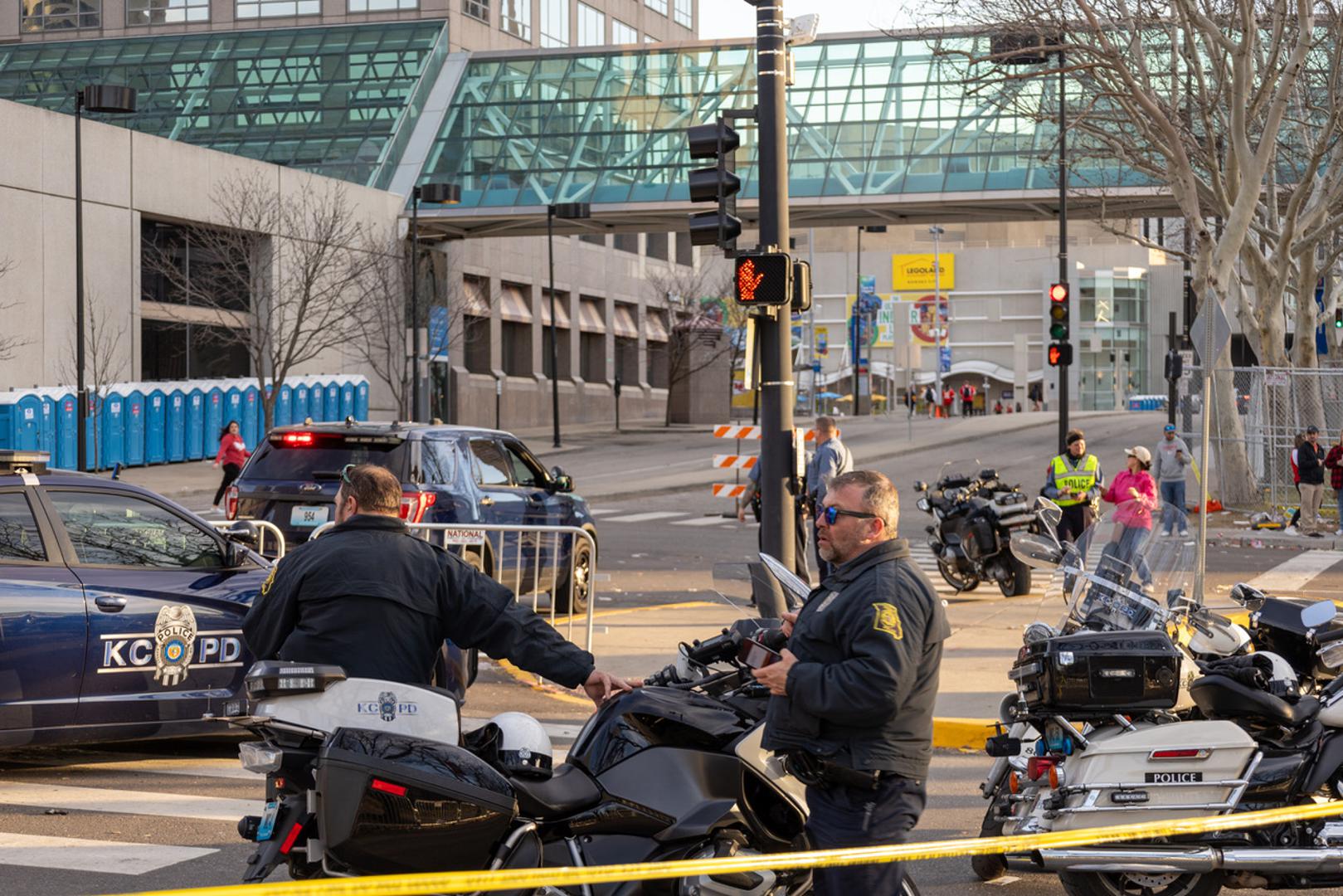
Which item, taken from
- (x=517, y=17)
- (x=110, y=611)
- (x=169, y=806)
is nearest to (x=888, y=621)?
(x=169, y=806)

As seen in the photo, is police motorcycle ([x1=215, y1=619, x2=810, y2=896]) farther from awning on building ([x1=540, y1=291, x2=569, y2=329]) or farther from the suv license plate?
awning on building ([x1=540, y1=291, x2=569, y2=329])

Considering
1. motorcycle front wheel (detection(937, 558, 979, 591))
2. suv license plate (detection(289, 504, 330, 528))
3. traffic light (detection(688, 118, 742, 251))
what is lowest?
motorcycle front wheel (detection(937, 558, 979, 591))

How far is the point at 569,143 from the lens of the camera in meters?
53.2

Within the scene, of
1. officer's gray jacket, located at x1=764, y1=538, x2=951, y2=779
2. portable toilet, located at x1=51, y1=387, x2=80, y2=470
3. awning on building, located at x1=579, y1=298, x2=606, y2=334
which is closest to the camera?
officer's gray jacket, located at x1=764, y1=538, x2=951, y2=779

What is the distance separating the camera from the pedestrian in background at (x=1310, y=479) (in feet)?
86.5

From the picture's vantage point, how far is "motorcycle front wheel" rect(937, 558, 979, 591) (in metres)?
18.1

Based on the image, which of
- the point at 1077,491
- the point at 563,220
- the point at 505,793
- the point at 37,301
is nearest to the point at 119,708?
the point at 505,793

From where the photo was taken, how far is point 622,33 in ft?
252

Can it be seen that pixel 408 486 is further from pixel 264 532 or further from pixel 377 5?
pixel 377 5

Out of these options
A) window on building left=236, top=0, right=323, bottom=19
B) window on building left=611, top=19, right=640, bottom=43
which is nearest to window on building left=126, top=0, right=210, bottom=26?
window on building left=236, top=0, right=323, bottom=19

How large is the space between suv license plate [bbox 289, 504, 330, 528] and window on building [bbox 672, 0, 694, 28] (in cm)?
7282

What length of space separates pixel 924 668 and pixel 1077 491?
1439 cm

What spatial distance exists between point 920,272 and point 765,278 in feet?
368

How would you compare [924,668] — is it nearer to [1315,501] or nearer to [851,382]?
[1315,501]
